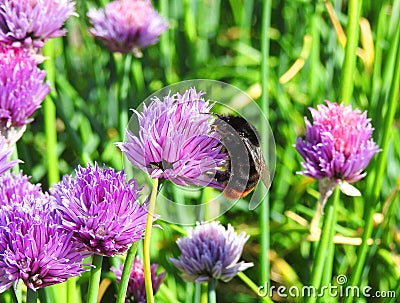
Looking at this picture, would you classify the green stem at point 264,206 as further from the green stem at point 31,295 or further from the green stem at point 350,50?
the green stem at point 31,295

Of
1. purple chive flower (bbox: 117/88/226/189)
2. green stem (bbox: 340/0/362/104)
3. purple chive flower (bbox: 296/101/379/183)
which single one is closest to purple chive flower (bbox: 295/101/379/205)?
purple chive flower (bbox: 296/101/379/183)

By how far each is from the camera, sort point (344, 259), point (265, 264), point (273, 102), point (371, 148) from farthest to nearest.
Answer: point (273, 102)
point (344, 259)
point (265, 264)
point (371, 148)

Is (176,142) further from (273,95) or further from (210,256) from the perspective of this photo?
(273,95)

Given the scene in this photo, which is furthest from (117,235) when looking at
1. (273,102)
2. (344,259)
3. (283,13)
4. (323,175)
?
(283,13)

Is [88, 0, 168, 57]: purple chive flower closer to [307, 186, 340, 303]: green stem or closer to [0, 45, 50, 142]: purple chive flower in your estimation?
[0, 45, 50, 142]: purple chive flower

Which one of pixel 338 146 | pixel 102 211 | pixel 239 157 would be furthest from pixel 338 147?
pixel 102 211

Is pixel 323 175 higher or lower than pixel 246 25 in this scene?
lower

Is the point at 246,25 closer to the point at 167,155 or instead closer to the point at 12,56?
the point at 12,56
